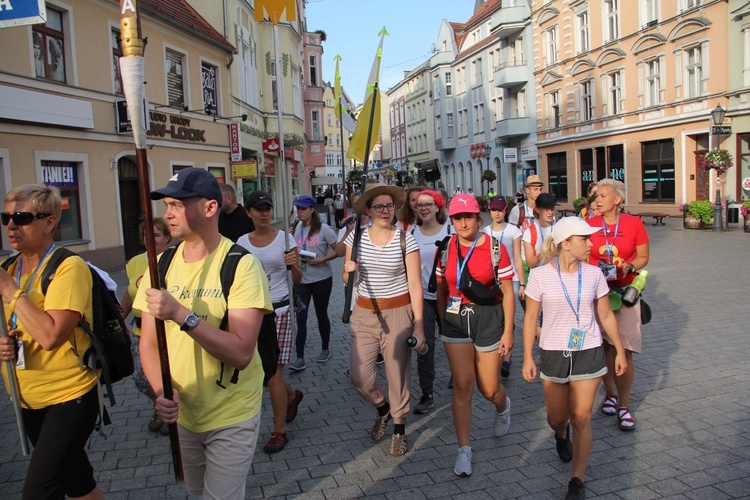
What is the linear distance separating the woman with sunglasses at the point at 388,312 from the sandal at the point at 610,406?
5.57 ft

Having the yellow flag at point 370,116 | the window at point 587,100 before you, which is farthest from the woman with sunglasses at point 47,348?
the window at point 587,100

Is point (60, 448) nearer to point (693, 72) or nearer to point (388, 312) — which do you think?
point (388, 312)

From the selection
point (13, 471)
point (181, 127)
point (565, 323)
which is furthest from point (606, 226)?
point (181, 127)

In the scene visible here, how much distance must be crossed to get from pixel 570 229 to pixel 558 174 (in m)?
35.8

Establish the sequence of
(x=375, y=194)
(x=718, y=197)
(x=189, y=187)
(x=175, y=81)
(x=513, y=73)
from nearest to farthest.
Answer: (x=189, y=187) < (x=375, y=194) < (x=175, y=81) < (x=718, y=197) < (x=513, y=73)

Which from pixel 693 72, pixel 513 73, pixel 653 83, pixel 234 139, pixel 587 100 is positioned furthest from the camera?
pixel 513 73

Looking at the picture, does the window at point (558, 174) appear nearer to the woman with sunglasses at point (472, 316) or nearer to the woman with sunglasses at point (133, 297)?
the woman with sunglasses at point (472, 316)

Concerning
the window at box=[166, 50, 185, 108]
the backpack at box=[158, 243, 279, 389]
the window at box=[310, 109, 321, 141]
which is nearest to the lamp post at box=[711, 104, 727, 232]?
the window at box=[166, 50, 185, 108]

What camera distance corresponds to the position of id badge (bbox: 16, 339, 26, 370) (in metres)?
2.85

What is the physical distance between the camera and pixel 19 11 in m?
3.34

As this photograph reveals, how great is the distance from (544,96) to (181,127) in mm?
26159

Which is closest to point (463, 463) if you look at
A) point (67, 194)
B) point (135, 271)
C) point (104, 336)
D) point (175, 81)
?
point (104, 336)

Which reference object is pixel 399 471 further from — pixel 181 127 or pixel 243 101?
pixel 243 101

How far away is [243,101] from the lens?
23.9 metres
